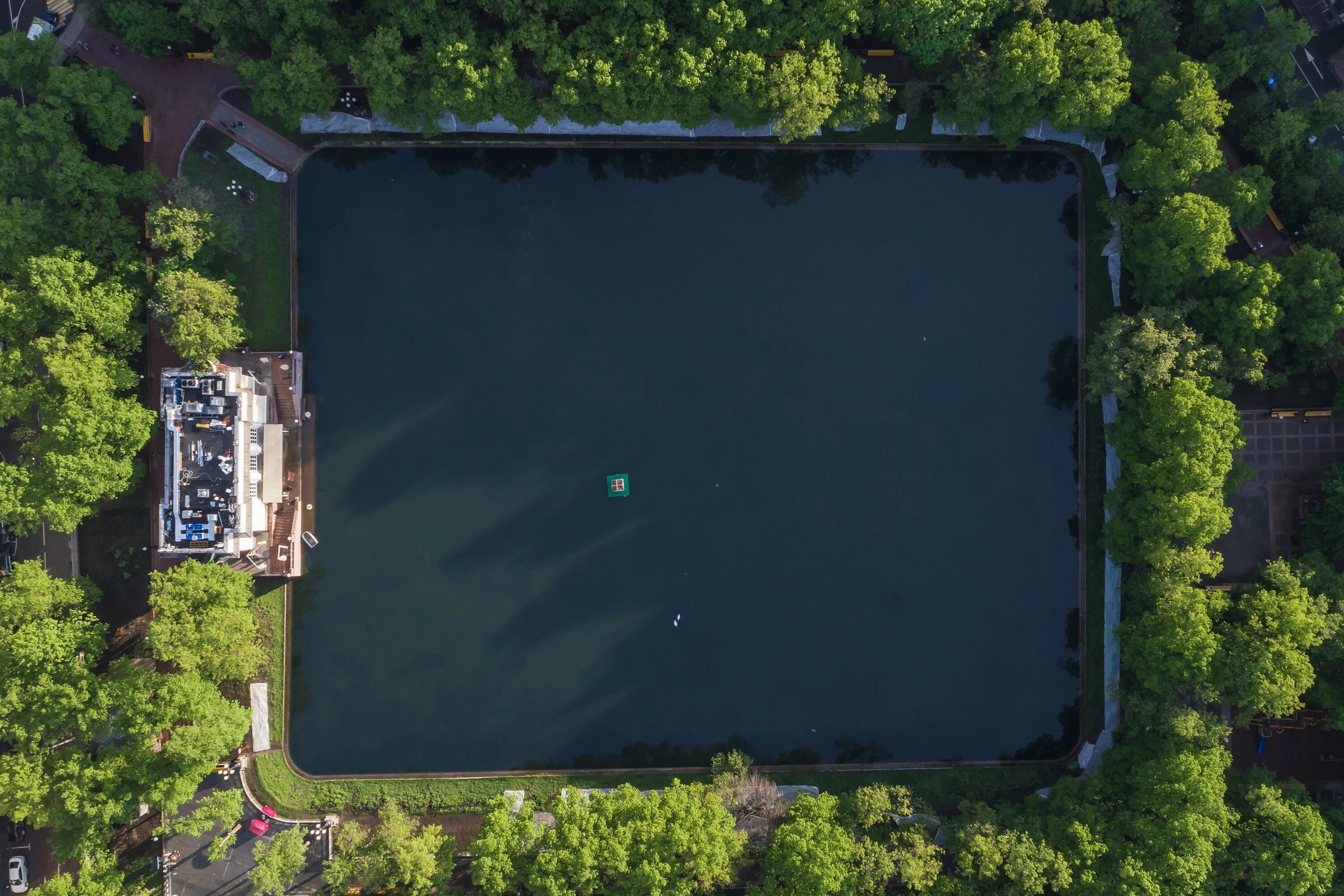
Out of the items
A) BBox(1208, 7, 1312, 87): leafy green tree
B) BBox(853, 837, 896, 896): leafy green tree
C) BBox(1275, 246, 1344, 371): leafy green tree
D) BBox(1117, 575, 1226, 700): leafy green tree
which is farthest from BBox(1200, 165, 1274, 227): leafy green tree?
BBox(853, 837, 896, 896): leafy green tree

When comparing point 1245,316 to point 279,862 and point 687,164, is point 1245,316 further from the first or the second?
point 279,862

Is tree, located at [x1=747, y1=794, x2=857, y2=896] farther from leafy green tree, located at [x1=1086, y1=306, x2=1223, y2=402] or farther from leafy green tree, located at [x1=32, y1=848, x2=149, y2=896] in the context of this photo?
leafy green tree, located at [x1=32, y1=848, x2=149, y2=896]

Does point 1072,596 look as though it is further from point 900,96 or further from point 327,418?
point 327,418

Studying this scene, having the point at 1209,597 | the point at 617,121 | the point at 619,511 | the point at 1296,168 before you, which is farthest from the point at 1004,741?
the point at 617,121

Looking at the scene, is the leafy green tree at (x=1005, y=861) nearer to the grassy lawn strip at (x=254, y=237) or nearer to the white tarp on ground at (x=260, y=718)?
the white tarp on ground at (x=260, y=718)

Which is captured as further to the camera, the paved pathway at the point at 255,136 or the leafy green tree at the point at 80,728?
the paved pathway at the point at 255,136

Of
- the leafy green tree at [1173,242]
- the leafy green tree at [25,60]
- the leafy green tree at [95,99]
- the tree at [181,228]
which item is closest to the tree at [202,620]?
the tree at [181,228]
